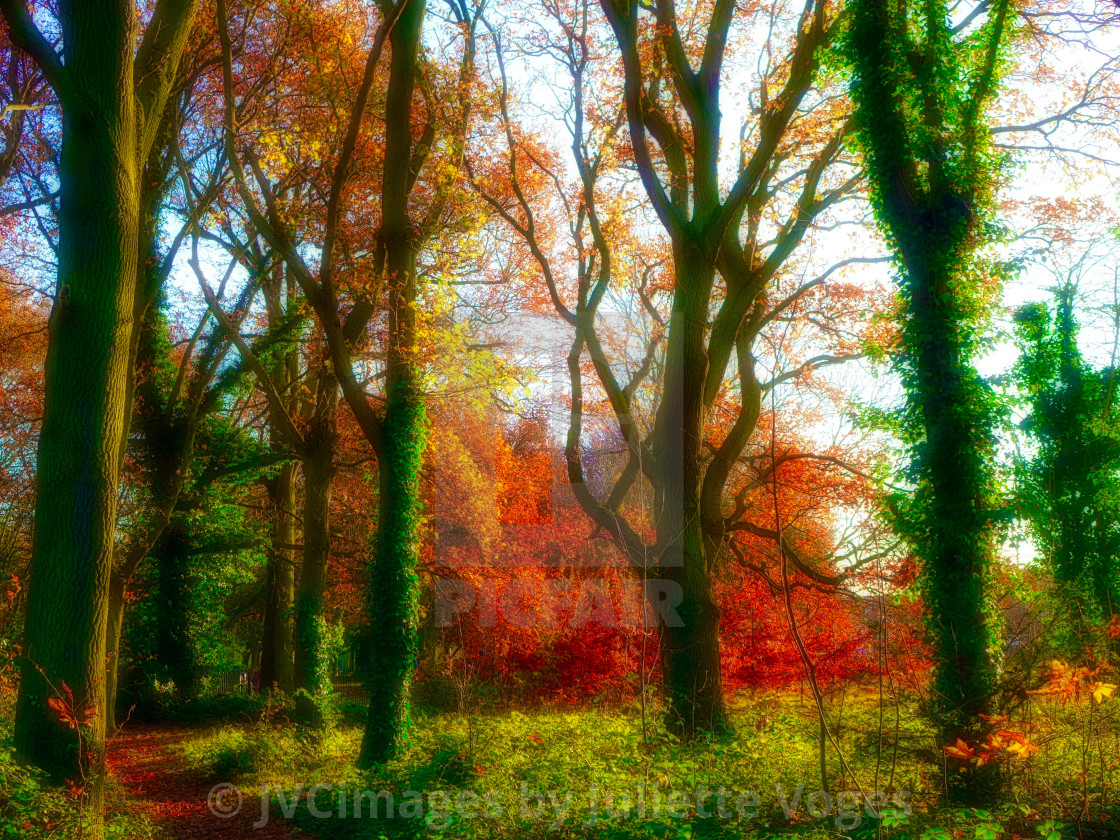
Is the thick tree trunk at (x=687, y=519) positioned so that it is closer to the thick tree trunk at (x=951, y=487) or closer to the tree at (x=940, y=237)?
the tree at (x=940, y=237)

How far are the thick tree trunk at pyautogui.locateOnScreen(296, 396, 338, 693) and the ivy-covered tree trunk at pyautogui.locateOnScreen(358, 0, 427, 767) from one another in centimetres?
312

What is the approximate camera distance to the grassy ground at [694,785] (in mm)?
5297

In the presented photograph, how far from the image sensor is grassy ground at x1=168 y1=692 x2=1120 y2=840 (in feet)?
17.4

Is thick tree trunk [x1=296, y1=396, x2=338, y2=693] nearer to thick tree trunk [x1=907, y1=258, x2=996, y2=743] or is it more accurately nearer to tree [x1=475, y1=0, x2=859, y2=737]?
tree [x1=475, y1=0, x2=859, y2=737]

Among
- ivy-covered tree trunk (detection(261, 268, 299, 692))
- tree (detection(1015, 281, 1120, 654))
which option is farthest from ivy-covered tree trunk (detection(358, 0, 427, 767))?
tree (detection(1015, 281, 1120, 654))

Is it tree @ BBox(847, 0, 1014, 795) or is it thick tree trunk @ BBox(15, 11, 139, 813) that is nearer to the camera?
thick tree trunk @ BBox(15, 11, 139, 813)

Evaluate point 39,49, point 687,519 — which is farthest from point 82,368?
point 687,519

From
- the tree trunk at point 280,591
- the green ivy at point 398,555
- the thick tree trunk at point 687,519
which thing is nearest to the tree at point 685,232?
the thick tree trunk at point 687,519

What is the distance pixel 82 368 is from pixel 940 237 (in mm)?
7971

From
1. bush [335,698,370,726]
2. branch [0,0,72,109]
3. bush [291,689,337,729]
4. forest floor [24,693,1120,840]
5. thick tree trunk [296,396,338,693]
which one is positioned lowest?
bush [335,698,370,726]

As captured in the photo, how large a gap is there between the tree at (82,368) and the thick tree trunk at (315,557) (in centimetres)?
704

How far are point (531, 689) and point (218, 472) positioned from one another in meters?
7.11

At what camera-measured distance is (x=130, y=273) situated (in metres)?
6.42

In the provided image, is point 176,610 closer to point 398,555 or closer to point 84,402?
point 398,555
